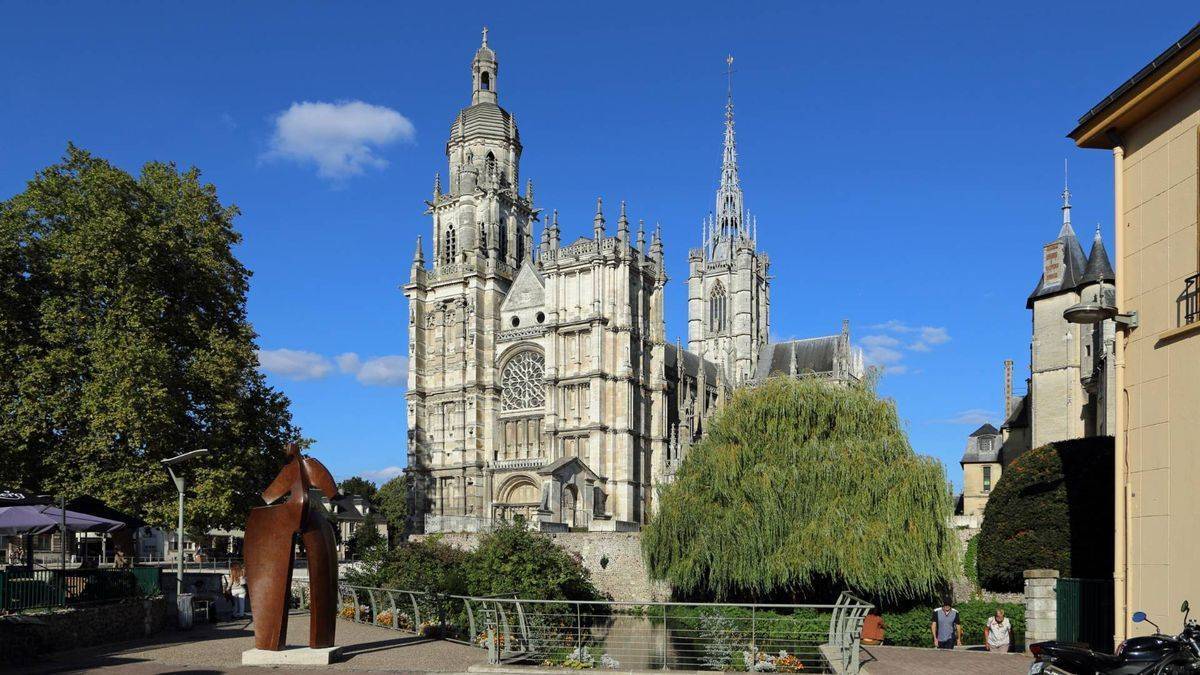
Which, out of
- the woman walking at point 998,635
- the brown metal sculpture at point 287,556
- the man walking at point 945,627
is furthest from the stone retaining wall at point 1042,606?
the brown metal sculpture at point 287,556

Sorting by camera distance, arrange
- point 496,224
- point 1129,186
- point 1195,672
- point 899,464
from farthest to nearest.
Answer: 1. point 496,224
2. point 899,464
3. point 1129,186
4. point 1195,672

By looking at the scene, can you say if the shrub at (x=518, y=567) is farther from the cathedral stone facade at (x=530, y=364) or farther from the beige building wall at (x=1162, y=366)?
the cathedral stone facade at (x=530, y=364)

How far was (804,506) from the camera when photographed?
23.5 metres

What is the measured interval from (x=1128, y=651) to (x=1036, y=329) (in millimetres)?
28350

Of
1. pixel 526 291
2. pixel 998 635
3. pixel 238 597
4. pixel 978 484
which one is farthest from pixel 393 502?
pixel 998 635

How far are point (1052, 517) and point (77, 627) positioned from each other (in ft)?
71.4

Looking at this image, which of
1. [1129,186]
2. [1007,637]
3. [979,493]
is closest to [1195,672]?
[1129,186]

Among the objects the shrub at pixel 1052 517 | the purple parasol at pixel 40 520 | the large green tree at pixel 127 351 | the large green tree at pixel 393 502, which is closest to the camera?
the purple parasol at pixel 40 520

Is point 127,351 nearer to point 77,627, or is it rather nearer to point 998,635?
point 77,627

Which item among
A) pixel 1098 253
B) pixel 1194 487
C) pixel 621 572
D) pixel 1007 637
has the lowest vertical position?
pixel 621 572

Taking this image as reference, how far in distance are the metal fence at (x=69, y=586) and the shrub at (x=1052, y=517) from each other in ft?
62.6

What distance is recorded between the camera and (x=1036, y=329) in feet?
114

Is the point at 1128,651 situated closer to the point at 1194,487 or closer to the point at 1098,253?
the point at 1194,487

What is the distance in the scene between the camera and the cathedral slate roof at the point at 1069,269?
33.3 metres
